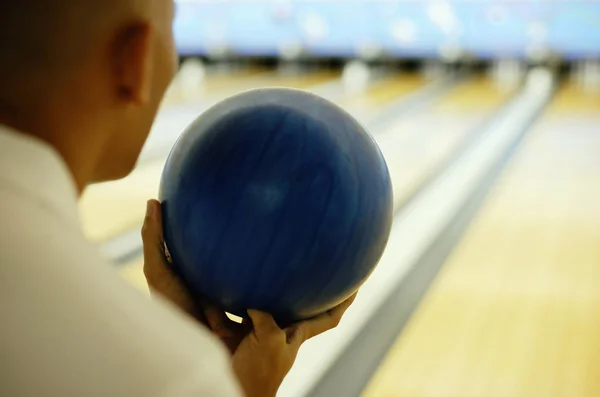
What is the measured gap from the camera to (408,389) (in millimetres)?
1886

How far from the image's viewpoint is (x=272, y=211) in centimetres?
101

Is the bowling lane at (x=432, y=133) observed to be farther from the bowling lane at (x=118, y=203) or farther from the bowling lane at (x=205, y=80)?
the bowling lane at (x=205, y=80)

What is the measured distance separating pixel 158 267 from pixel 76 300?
1.66 feet

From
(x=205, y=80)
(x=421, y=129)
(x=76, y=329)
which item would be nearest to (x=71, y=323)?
(x=76, y=329)

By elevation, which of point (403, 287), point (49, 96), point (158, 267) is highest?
point (49, 96)

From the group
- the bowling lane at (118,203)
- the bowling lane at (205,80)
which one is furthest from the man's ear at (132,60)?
the bowling lane at (205,80)

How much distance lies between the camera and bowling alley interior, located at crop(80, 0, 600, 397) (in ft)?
6.64

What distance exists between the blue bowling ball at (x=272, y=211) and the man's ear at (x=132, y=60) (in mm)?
319

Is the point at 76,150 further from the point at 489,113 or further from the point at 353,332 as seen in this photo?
the point at 489,113

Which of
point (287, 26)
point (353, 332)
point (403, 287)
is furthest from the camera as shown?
point (287, 26)

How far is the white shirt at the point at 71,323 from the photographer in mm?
531

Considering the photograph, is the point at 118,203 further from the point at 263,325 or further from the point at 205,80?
the point at 205,80

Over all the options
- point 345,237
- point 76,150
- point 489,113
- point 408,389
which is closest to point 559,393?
point 408,389

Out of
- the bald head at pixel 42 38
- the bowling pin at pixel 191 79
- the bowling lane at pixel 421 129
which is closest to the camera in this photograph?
the bald head at pixel 42 38
